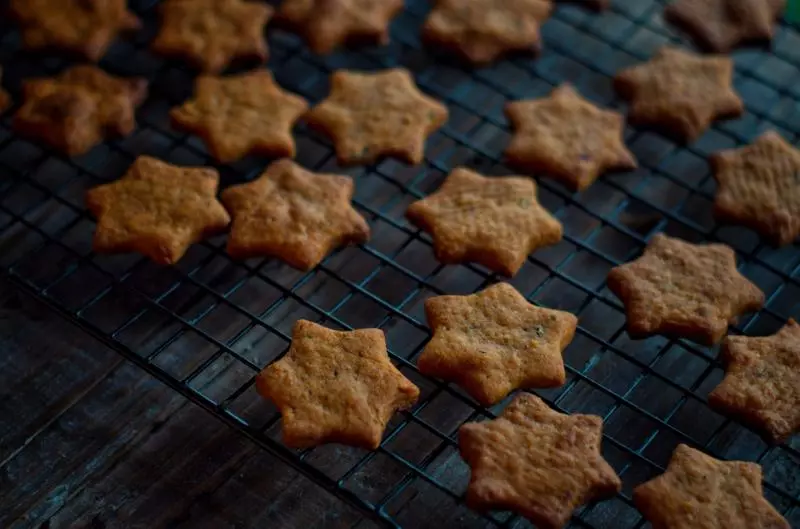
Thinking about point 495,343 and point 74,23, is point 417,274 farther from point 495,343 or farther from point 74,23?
point 74,23

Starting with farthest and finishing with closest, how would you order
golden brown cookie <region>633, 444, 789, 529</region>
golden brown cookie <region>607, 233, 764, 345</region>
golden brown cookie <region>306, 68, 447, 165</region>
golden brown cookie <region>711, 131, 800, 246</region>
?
golden brown cookie <region>306, 68, 447, 165</region>, golden brown cookie <region>711, 131, 800, 246</region>, golden brown cookie <region>607, 233, 764, 345</region>, golden brown cookie <region>633, 444, 789, 529</region>

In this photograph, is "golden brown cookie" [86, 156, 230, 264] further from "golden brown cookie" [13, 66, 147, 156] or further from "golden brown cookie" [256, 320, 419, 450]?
"golden brown cookie" [256, 320, 419, 450]

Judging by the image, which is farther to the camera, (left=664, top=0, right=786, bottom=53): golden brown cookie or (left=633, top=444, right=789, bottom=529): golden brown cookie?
(left=664, top=0, right=786, bottom=53): golden brown cookie

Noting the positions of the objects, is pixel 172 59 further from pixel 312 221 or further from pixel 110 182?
pixel 312 221

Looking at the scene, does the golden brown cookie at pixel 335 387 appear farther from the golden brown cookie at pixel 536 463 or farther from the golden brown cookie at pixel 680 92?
the golden brown cookie at pixel 680 92

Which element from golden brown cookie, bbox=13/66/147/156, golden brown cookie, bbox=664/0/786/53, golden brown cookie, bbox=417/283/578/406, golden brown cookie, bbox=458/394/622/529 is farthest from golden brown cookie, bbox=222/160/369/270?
golden brown cookie, bbox=664/0/786/53

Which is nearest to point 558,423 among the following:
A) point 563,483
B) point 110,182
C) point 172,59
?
point 563,483
